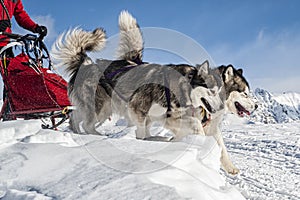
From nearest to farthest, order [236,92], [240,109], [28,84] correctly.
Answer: [28,84]
[236,92]
[240,109]

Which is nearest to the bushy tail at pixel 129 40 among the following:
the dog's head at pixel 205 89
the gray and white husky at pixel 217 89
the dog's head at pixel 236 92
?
the gray and white husky at pixel 217 89

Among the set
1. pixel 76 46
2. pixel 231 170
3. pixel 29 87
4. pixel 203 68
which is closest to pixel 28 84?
pixel 29 87

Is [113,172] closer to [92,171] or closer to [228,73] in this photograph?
[92,171]

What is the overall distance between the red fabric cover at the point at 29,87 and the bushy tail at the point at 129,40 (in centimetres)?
101

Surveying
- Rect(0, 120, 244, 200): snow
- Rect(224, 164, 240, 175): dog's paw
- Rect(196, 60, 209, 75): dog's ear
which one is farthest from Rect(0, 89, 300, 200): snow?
Rect(196, 60, 209, 75): dog's ear

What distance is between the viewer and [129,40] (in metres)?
4.36

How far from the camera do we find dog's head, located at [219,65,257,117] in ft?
14.0

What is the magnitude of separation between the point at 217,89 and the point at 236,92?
1.68 ft

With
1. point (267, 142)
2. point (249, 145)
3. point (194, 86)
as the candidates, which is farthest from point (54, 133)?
point (267, 142)

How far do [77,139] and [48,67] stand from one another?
1931 mm

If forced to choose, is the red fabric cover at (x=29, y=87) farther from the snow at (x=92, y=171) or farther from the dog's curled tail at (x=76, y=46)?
the snow at (x=92, y=171)

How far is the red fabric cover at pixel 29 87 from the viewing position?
380 cm

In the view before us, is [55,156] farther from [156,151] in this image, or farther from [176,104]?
[176,104]

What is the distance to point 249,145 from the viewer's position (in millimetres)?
5141
